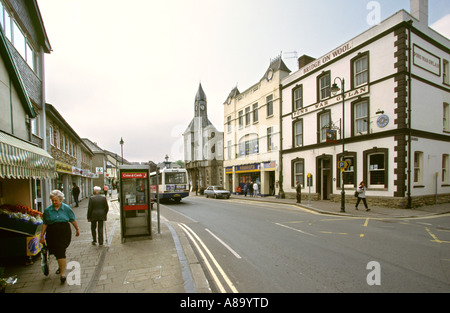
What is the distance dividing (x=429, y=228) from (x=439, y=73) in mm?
13659

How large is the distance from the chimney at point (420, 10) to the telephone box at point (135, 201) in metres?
19.6

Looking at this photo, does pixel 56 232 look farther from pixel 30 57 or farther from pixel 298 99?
pixel 298 99

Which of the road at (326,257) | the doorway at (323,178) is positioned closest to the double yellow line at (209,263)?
the road at (326,257)

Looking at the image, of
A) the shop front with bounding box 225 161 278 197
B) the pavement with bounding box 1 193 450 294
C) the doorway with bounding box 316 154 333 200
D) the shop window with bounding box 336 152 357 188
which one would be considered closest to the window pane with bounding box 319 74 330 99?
the doorway with bounding box 316 154 333 200

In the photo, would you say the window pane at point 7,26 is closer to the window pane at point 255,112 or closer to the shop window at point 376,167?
the shop window at point 376,167

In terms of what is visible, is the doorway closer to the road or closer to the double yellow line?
the road

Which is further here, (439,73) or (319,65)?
(319,65)

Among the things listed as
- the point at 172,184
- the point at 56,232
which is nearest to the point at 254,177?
the point at 172,184

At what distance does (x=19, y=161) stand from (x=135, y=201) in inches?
141
